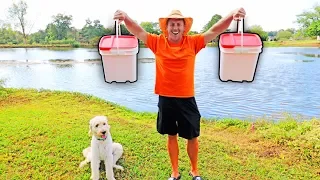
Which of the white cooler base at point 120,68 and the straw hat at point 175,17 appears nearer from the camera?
the straw hat at point 175,17

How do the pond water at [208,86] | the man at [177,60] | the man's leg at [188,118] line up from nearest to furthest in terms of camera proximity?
the man at [177,60]
the man's leg at [188,118]
the pond water at [208,86]

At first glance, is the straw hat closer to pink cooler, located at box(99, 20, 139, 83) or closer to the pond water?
pink cooler, located at box(99, 20, 139, 83)

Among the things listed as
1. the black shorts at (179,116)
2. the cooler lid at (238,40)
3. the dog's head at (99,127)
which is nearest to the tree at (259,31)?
the cooler lid at (238,40)

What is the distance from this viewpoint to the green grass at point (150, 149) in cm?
322

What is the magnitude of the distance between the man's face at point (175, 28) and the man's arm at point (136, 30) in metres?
0.24

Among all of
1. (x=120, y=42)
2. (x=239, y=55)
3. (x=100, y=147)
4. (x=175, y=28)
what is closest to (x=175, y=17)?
(x=175, y=28)

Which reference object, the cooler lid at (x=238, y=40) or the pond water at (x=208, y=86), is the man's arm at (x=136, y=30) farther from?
the pond water at (x=208, y=86)

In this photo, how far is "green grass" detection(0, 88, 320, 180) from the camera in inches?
127

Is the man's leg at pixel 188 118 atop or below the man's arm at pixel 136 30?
below

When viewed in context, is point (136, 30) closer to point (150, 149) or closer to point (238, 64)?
point (238, 64)

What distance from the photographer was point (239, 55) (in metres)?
2.65

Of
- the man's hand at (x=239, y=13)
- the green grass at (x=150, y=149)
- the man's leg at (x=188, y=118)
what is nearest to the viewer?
the man's hand at (x=239, y=13)

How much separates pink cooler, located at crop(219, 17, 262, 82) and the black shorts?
1.38 feet

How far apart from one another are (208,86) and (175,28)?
718 centimetres
